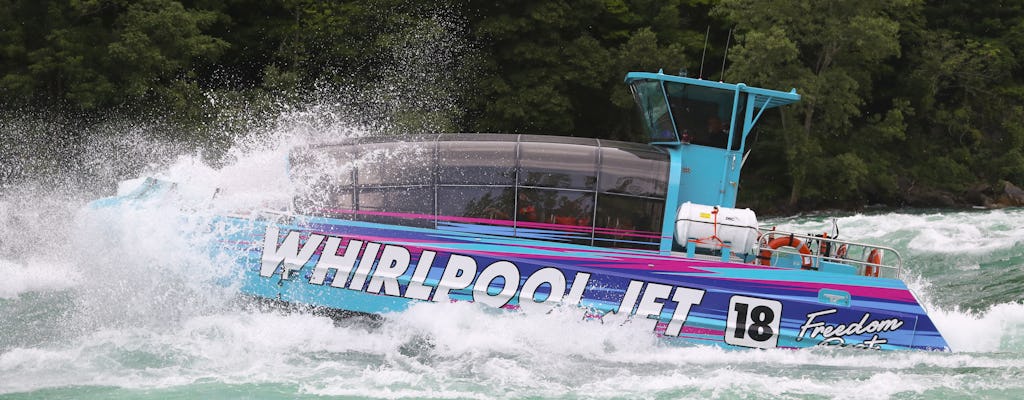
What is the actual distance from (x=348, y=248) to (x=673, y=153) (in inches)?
152

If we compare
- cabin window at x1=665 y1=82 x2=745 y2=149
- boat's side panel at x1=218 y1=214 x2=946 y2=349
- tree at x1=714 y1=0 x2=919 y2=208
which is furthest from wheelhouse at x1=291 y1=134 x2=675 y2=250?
tree at x1=714 y1=0 x2=919 y2=208

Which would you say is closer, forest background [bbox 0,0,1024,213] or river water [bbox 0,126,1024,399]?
river water [bbox 0,126,1024,399]

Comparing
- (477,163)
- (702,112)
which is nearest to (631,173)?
(702,112)

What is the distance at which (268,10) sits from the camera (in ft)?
102

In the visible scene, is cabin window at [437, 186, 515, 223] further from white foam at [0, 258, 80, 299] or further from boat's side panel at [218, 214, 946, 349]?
white foam at [0, 258, 80, 299]

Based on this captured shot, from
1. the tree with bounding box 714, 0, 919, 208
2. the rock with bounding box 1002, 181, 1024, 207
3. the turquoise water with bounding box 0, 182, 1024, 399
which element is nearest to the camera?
the turquoise water with bounding box 0, 182, 1024, 399

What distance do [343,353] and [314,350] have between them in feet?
1.06

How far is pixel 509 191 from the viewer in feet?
36.5

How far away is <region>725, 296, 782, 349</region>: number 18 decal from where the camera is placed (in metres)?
10.9

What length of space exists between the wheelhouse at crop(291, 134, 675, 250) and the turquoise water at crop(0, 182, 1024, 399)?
3.10ft

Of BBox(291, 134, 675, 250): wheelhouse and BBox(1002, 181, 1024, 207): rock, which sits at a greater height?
BBox(291, 134, 675, 250): wheelhouse

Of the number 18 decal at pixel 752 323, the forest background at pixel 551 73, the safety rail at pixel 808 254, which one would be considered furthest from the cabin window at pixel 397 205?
Result: the forest background at pixel 551 73

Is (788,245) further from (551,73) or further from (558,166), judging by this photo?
(551,73)

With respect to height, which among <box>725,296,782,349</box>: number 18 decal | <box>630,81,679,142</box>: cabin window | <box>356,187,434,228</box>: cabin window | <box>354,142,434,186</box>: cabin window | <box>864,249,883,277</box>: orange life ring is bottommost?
<box>725,296,782,349</box>: number 18 decal
